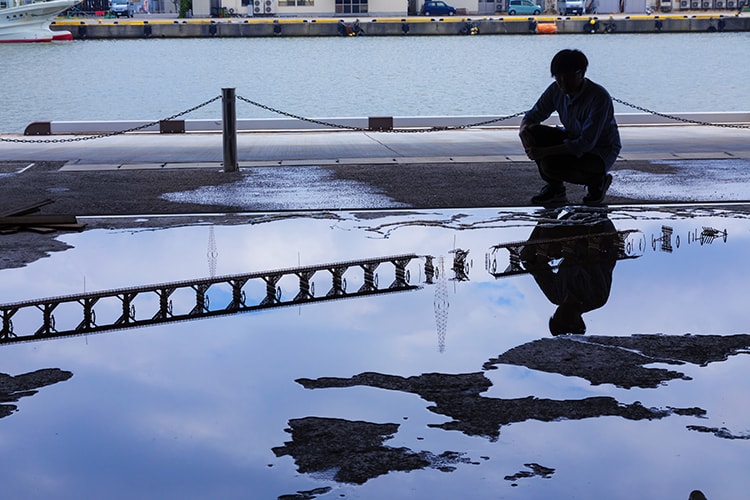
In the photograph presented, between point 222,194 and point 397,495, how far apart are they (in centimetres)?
686

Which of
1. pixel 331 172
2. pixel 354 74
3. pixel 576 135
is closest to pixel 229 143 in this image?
pixel 331 172

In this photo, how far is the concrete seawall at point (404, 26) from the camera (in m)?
79.1

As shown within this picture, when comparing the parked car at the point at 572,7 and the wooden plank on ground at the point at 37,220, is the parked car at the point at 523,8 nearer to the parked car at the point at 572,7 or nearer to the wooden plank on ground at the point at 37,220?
the parked car at the point at 572,7

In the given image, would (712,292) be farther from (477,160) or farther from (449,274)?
(477,160)

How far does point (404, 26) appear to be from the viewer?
264 ft

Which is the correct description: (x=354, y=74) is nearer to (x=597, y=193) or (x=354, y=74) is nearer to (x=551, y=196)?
(x=551, y=196)

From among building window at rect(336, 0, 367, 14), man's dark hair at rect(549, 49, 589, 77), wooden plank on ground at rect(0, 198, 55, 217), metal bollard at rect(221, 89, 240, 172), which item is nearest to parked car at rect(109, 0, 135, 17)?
building window at rect(336, 0, 367, 14)

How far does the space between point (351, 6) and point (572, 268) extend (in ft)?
283

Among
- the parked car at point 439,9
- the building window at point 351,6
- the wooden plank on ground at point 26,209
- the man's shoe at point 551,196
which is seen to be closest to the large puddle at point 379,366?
→ the wooden plank on ground at point 26,209

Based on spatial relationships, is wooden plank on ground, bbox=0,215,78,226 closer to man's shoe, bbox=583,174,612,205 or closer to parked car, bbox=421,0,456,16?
man's shoe, bbox=583,174,612,205

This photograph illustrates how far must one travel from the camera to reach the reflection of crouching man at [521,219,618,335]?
6094 mm

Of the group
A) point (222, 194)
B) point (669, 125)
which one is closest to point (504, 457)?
point (222, 194)

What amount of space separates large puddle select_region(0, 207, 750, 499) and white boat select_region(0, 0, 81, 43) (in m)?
78.2

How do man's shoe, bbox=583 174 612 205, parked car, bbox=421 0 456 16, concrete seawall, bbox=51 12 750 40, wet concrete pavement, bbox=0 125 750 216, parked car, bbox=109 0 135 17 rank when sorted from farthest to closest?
parked car, bbox=109 0 135 17 → parked car, bbox=421 0 456 16 → concrete seawall, bbox=51 12 750 40 → wet concrete pavement, bbox=0 125 750 216 → man's shoe, bbox=583 174 612 205
